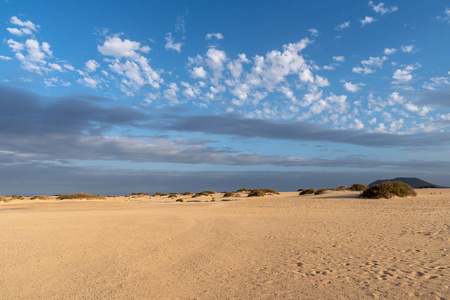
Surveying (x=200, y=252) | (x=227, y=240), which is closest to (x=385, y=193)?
(x=227, y=240)

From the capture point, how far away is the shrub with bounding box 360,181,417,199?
96.5 feet

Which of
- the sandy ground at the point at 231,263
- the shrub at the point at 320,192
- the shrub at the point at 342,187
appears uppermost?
the shrub at the point at 342,187

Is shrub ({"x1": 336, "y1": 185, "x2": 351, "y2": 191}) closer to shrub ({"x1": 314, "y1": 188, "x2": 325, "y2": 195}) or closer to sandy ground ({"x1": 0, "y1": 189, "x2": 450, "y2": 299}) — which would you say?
shrub ({"x1": 314, "y1": 188, "x2": 325, "y2": 195})

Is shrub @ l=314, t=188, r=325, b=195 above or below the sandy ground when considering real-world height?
above

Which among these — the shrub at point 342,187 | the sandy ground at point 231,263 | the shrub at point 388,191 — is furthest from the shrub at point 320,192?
the sandy ground at point 231,263

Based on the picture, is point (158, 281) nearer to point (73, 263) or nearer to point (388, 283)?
point (73, 263)

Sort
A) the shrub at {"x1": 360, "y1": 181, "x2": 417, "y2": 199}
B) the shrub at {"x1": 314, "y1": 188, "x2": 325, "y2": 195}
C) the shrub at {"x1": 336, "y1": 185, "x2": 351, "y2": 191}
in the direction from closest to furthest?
the shrub at {"x1": 360, "y1": 181, "x2": 417, "y2": 199}
the shrub at {"x1": 314, "y1": 188, "x2": 325, "y2": 195}
the shrub at {"x1": 336, "y1": 185, "x2": 351, "y2": 191}

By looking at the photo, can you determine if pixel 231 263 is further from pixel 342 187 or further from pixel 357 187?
pixel 342 187

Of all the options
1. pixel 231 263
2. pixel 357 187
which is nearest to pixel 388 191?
pixel 357 187

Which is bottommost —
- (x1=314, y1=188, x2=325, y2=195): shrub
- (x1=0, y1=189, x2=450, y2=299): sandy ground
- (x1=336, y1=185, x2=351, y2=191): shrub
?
(x1=0, y1=189, x2=450, y2=299): sandy ground

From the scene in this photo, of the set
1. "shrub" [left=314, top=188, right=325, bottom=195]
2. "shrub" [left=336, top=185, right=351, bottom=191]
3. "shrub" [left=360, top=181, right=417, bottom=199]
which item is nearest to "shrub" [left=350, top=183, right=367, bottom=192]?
"shrub" [left=336, top=185, right=351, bottom=191]

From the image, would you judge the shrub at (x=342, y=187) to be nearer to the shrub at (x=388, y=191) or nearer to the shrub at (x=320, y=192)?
the shrub at (x=320, y=192)

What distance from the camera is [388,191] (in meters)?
29.6

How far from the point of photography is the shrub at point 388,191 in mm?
29406
